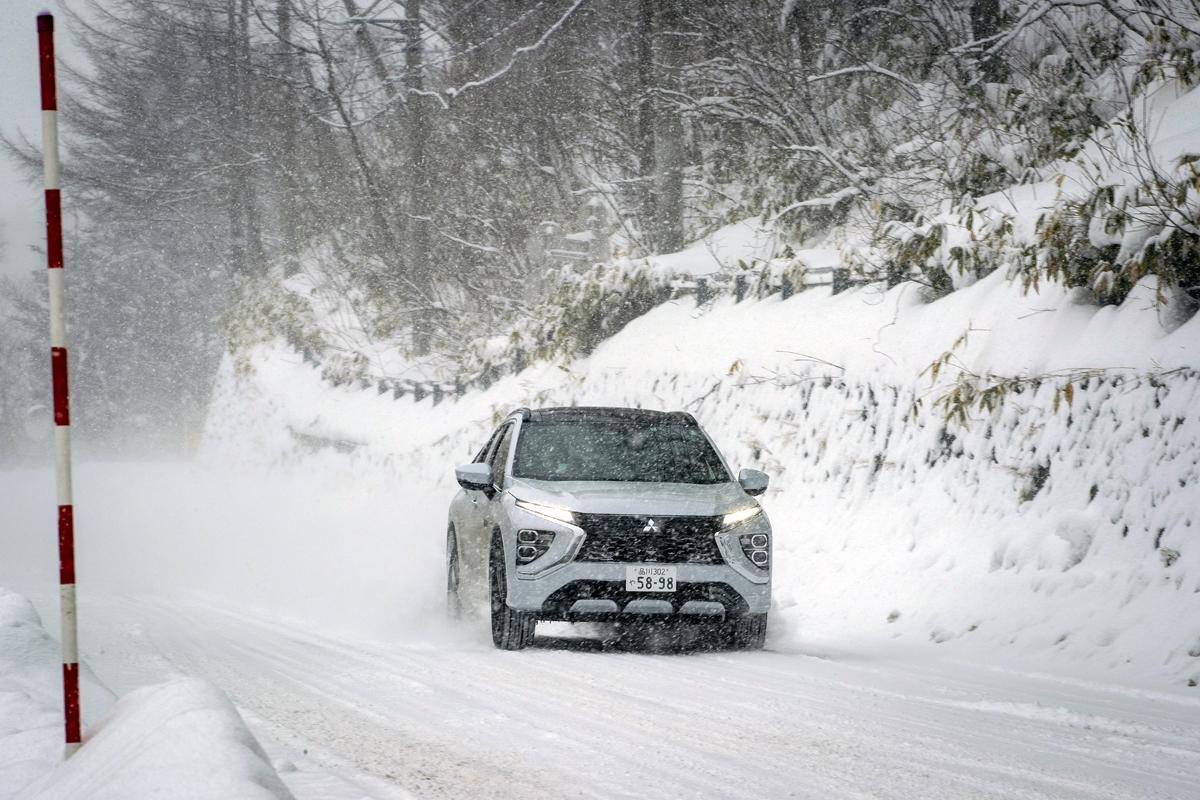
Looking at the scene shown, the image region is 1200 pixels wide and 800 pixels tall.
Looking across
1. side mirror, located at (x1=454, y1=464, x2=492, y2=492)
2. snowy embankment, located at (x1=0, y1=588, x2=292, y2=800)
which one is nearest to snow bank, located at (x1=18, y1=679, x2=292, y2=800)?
snowy embankment, located at (x1=0, y1=588, x2=292, y2=800)

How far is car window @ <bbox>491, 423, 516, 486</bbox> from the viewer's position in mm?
9977


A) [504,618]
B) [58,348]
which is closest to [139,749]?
[58,348]

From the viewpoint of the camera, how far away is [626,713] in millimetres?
6363

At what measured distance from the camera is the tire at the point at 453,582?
10.6 meters

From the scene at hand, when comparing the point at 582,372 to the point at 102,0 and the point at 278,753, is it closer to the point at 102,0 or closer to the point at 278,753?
the point at 278,753

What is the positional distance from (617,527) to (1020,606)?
2978mm

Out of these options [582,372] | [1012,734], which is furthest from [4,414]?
[1012,734]

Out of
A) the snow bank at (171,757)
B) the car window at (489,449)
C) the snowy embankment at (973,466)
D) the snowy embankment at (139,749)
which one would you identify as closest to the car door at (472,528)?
the car window at (489,449)

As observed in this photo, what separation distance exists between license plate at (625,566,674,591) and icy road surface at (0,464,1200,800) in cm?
46

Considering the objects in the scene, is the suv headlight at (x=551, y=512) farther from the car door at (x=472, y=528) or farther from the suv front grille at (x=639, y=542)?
the car door at (x=472, y=528)

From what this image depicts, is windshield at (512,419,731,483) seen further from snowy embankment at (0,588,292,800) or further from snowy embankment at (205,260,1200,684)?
snowy embankment at (0,588,292,800)

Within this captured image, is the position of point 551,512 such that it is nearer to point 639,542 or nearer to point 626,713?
point 639,542

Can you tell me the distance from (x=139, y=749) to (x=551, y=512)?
16.5 ft

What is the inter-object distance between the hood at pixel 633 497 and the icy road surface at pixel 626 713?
948mm
